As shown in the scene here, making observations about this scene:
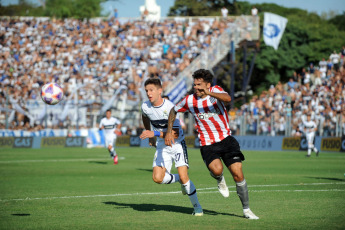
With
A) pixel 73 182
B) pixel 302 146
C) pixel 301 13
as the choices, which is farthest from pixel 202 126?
pixel 301 13

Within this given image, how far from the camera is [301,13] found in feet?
295

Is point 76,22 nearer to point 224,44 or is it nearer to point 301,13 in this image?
point 224,44

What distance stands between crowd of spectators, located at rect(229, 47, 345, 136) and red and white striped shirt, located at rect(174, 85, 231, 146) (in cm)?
2458

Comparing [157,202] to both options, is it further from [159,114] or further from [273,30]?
[273,30]

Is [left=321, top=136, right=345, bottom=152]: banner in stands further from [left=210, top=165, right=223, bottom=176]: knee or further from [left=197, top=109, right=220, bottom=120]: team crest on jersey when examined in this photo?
[left=197, top=109, right=220, bottom=120]: team crest on jersey

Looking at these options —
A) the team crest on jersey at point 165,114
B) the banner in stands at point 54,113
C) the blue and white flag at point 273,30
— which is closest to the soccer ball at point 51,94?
the team crest on jersey at point 165,114

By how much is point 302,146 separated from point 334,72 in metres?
5.24

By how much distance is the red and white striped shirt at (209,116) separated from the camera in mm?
9916

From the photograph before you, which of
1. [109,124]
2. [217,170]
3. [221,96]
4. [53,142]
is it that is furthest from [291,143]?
[221,96]

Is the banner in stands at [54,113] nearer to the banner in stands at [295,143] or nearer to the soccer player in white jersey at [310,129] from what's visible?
the banner in stands at [295,143]

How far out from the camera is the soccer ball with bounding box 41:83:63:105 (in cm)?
1742

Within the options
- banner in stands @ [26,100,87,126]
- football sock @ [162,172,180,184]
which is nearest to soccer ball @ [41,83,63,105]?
football sock @ [162,172,180,184]

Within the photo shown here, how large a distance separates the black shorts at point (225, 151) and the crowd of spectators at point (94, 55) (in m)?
34.7

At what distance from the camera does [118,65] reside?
4988 cm
